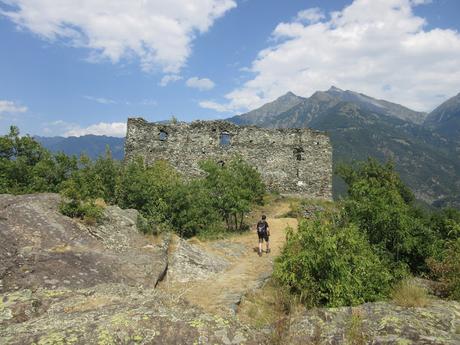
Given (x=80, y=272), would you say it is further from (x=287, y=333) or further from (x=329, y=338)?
(x=329, y=338)

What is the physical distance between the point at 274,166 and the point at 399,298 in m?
22.0

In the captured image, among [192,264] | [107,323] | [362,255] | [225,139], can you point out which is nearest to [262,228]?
[192,264]

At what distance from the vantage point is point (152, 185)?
1691 cm

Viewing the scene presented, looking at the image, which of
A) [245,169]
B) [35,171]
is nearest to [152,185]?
[35,171]

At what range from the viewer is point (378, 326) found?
238 inches

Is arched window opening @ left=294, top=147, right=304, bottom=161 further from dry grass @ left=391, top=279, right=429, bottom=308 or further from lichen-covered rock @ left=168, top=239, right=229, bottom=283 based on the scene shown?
dry grass @ left=391, top=279, right=429, bottom=308

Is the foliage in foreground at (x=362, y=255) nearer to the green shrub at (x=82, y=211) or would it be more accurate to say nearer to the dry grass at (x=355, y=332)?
the dry grass at (x=355, y=332)

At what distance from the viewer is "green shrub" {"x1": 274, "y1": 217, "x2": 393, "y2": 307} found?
26.3ft

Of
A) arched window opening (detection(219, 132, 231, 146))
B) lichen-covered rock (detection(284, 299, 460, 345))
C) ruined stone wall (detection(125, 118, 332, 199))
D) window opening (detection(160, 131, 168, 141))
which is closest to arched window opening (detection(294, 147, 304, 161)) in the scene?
ruined stone wall (detection(125, 118, 332, 199))

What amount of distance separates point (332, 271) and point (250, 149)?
21426mm

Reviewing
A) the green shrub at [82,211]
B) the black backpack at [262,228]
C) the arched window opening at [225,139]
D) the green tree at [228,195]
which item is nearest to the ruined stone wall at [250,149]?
the arched window opening at [225,139]

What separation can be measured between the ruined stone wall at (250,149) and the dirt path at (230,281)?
41.2ft

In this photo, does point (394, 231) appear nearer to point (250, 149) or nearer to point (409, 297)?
point (409, 297)

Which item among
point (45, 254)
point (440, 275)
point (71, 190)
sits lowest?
point (440, 275)
